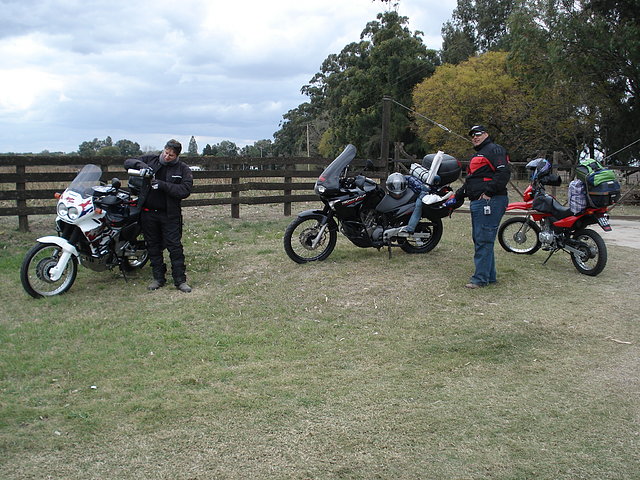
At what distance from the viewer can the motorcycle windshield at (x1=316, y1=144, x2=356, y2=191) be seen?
7.90 m

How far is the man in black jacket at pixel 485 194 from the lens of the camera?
6.84 meters

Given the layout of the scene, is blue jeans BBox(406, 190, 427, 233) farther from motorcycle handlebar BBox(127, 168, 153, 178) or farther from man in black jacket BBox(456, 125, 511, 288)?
motorcycle handlebar BBox(127, 168, 153, 178)

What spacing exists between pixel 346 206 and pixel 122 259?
9.56 ft

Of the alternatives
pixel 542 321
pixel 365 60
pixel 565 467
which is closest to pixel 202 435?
pixel 565 467

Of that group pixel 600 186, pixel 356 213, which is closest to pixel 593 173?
pixel 600 186

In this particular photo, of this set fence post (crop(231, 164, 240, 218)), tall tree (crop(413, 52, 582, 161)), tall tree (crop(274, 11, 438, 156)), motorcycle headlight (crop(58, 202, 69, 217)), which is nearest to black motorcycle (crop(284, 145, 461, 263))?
motorcycle headlight (crop(58, 202, 69, 217))

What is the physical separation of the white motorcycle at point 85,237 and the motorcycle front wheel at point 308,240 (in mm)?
1930

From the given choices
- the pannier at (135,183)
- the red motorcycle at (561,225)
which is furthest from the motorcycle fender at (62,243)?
the red motorcycle at (561,225)

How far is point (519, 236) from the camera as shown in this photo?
886cm

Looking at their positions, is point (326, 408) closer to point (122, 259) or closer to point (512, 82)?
point (122, 259)

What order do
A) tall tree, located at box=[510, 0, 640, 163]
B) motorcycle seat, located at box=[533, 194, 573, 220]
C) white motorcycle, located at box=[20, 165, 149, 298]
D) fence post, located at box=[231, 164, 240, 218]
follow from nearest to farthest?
white motorcycle, located at box=[20, 165, 149, 298]
motorcycle seat, located at box=[533, 194, 573, 220]
fence post, located at box=[231, 164, 240, 218]
tall tree, located at box=[510, 0, 640, 163]

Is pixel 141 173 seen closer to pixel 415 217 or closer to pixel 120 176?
pixel 415 217

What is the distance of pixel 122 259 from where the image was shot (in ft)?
24.5

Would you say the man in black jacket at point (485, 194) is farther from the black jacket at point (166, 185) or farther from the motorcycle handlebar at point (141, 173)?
the motorcycle handlebar at point (141, 173)
